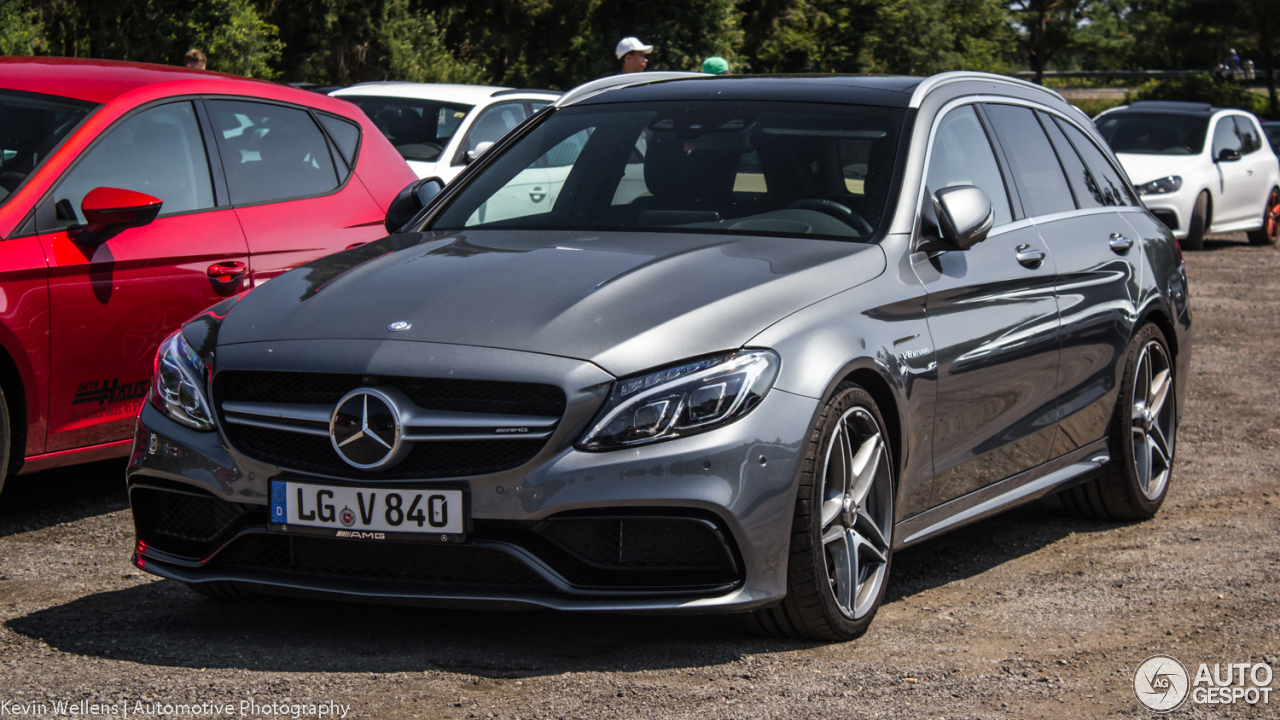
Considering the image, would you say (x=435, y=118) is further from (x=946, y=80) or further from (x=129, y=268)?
(x=946, y=80)

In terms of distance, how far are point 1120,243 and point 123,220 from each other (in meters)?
3.74

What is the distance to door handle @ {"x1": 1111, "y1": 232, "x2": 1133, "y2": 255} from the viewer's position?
6.06 meters

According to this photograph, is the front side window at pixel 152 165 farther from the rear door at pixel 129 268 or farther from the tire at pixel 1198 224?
the tire at pixel 1198 224

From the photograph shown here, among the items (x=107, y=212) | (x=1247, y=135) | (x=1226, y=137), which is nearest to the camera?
(x=107, y=212)

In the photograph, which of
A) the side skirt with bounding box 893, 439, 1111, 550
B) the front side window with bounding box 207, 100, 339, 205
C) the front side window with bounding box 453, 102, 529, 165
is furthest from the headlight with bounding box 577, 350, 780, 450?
the front side window with bounding box 453, 102, 529, 165

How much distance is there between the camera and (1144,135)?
64.1 ft

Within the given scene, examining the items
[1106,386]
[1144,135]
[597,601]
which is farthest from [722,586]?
[1144,135]

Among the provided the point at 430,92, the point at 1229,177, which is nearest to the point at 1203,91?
the point at 1229,177

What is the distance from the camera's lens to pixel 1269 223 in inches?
835

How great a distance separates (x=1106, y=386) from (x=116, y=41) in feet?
61.4

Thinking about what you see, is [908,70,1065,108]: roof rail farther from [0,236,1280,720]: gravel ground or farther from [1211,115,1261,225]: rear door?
[1211,115,1261,225]: rear door

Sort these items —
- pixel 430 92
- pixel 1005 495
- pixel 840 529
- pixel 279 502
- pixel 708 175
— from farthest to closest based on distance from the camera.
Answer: pixel 430 92 → pixel 1005 495 → pixel 708 175 → pixel 840 529 → pixel 279 502

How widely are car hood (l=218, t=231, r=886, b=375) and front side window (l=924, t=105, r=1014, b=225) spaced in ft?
2.10

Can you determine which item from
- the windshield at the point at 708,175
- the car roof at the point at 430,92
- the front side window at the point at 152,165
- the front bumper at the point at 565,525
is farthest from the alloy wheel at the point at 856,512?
the car roof at the point at 430,92
